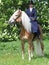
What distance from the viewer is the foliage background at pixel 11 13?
69.0ft

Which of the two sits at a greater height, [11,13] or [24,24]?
[24,24]

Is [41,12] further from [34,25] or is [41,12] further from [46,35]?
[34,25]

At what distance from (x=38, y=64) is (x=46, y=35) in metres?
12.1

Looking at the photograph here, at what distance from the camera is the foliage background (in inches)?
828

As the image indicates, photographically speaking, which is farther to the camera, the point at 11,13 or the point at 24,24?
the point at 11,13

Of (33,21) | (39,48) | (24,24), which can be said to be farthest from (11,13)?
(24,24)

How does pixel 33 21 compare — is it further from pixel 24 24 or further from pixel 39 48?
pixel 39 48

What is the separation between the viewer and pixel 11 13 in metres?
21.2

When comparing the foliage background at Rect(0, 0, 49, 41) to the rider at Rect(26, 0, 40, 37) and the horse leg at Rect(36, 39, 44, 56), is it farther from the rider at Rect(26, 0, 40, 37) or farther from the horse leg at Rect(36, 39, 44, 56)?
the rider at Rect(26, 0, 40, 37)

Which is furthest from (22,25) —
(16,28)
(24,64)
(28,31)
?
(16,28)

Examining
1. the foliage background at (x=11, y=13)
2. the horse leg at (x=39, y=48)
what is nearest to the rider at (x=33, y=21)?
the horse leg at (x=39, y=48)

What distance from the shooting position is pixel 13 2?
70.6 ft

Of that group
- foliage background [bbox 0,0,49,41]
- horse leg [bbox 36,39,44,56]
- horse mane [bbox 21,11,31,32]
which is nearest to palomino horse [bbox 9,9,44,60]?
horse mane [bbox 21,11,31,32]

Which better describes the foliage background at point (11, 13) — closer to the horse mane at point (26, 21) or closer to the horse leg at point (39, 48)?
the horse leg at point (39, 48)
